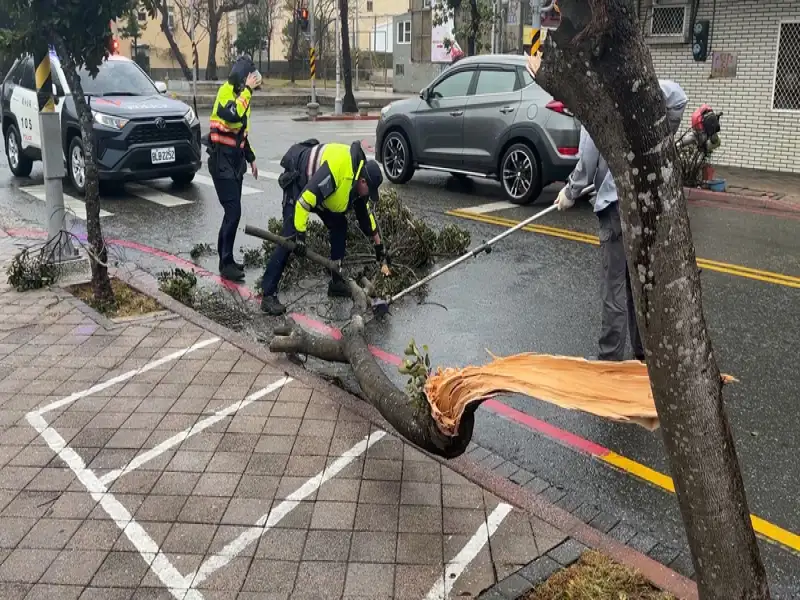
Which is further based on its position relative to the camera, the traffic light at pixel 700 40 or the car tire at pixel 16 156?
the traffic light at pixel 700 40

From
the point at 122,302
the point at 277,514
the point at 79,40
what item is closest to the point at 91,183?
the point at 122,302

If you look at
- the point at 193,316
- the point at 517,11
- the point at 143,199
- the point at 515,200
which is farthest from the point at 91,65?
the point at 517,11

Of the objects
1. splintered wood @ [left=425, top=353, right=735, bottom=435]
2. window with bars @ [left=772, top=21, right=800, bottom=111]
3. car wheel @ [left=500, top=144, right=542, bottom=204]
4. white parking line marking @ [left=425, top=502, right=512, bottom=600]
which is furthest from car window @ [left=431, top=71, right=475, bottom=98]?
splintered wood @ [left=425, top=353, right=735, bottom=435]

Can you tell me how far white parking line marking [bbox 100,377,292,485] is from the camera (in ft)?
13.1

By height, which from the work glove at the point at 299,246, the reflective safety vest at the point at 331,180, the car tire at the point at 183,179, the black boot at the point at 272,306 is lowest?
the black boot at the point at 272,306

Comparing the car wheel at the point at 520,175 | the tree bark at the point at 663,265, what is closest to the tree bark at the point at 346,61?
the car wheel at the point at 520,175

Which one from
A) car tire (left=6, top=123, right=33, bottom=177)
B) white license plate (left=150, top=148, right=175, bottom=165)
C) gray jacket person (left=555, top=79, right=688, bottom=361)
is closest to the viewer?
gray jacket person (left=555, top=79, right=688, bottom=361)

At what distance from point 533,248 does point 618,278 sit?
3470mm

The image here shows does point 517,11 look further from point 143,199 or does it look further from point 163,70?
point 163,70

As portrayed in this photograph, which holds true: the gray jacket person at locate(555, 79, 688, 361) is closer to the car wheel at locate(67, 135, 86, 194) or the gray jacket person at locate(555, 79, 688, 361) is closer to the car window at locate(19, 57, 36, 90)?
the car wheel at locate(67, 135, 86, 194)

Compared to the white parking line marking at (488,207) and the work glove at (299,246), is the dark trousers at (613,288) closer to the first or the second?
the work glove at (299,246)

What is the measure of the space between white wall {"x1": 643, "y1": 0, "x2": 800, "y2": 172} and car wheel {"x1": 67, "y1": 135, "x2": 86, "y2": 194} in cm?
1055

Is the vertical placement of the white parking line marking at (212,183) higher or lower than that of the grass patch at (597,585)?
higher

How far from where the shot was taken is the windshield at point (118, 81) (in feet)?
40.1
